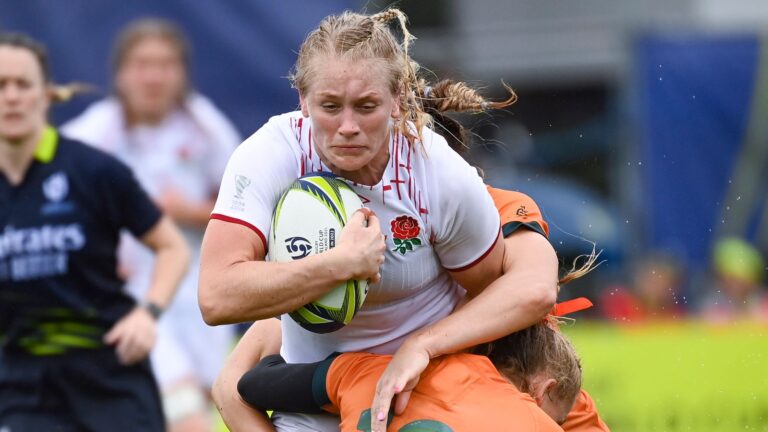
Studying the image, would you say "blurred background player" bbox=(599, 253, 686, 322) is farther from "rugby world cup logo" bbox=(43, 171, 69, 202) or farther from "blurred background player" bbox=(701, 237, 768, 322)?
"rugby world cup logo" bbox=(43, 171, 69, 202)

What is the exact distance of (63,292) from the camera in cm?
598

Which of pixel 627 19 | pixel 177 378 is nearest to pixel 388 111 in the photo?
pixel 177 378

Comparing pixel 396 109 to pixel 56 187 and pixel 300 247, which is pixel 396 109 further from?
pixel 56 187

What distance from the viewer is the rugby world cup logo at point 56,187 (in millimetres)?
6012

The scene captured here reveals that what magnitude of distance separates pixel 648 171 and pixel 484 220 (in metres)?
8.54

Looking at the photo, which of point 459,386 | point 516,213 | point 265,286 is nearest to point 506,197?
point 516,213

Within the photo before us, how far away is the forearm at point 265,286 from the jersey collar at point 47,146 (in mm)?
2497

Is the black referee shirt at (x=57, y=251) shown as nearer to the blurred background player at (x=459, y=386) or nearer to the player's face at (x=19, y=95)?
the player's face at (x=19, y=95)

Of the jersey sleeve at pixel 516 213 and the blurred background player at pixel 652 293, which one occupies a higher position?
the jersey sleeve at pixel 516 213

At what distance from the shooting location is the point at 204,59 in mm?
→ 10148

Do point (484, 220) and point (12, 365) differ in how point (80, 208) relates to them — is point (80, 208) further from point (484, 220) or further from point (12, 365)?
point (484, 220)

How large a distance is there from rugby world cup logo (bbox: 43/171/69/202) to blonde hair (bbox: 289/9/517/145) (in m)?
2.24

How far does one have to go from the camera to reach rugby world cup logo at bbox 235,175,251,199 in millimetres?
3857

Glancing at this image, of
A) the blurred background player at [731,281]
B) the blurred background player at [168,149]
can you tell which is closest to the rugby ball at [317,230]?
the blurred background player at [168,149]
